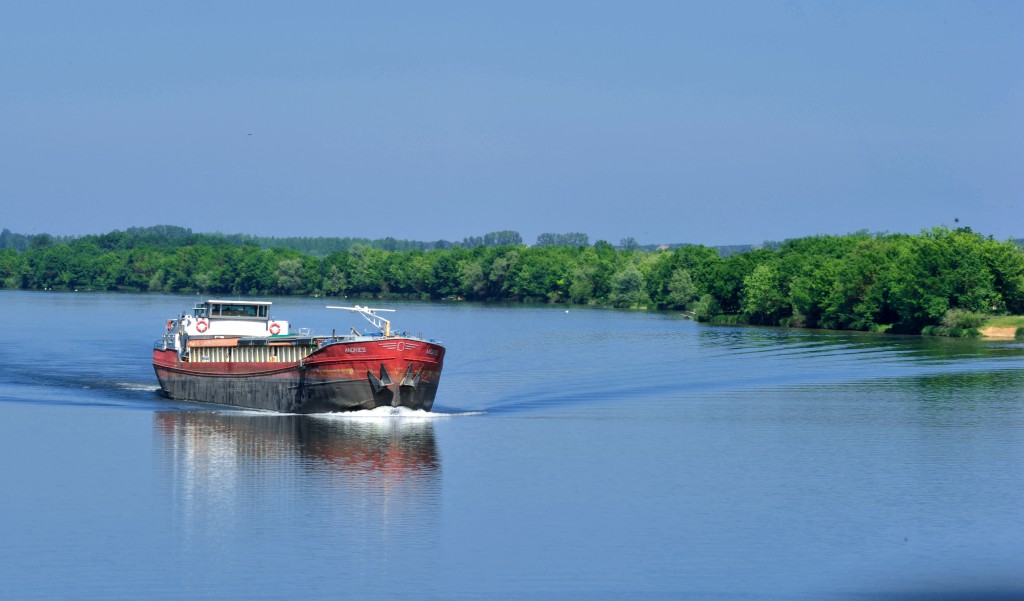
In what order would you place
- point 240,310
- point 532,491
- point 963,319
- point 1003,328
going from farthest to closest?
point 1003,328 < point 963,319 < point 240,310 < point 532,491

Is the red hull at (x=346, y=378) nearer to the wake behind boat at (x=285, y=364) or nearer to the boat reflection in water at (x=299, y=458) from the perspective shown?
the wake behind boat at (x=285, y=364)

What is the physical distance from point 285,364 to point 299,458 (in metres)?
12.9

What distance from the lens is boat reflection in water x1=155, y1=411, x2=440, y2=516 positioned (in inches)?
1674

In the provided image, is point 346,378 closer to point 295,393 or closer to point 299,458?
point 295,393

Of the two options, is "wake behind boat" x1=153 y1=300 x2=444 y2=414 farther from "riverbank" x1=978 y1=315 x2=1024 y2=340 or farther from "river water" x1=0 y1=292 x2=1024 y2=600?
"riverbank" x1=978 y1=315 x2=1024 y2=340

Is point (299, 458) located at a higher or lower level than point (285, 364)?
lower

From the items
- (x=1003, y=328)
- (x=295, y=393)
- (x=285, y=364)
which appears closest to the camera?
(x=295, y=393)

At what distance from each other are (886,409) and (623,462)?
887 inches

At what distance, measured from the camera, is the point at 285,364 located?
2392 inches

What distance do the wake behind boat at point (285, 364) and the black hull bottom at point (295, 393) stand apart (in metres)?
0.05

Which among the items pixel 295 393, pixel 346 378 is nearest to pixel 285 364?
pixel 295 393

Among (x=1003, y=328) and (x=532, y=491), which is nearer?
(x=532, y=491)

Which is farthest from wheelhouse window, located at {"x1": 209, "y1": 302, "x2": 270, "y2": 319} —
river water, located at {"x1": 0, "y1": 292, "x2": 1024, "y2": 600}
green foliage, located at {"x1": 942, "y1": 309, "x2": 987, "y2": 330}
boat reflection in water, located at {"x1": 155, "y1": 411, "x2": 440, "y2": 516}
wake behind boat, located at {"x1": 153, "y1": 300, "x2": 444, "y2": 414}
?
green foliage, located at {"x1": 942, "y1": 309, "x2": 987, "y2": 330}

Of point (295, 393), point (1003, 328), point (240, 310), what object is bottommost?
point (295, 393)
